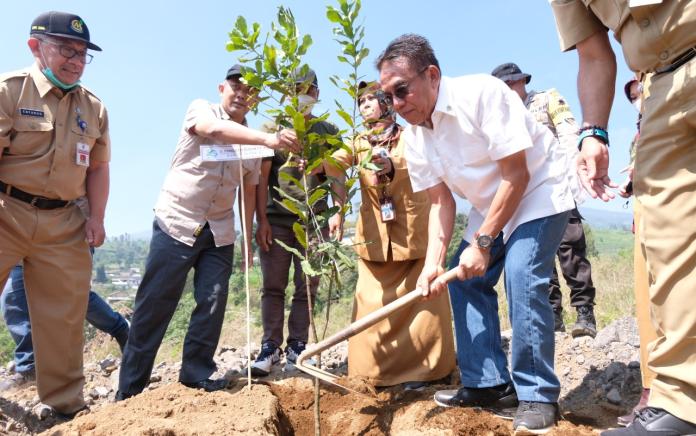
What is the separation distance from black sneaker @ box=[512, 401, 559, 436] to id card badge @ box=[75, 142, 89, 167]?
3.01m

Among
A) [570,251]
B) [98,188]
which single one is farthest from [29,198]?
[570,251]

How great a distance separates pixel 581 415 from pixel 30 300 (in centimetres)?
338

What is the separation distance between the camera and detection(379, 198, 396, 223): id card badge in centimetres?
345

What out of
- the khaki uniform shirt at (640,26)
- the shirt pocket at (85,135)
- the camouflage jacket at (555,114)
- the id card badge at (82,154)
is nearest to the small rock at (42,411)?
the id card badge at (82,154)

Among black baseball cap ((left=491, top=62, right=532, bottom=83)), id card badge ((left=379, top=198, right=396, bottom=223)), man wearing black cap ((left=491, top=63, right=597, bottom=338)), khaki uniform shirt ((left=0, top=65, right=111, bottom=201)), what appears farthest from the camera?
black baseball cap ((left=491, top=62, right=532, bottom=83))

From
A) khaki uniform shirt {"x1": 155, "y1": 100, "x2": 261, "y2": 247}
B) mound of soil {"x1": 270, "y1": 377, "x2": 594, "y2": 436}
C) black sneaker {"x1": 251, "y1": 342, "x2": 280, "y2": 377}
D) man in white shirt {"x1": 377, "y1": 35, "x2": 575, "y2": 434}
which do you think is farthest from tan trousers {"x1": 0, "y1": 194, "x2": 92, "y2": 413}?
man in white shirt {"x1": 377, "y1": 35, "x2": 575, "y2": 434}

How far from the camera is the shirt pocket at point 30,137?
10.3 feet

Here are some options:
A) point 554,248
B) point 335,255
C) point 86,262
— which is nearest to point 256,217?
point 86,262

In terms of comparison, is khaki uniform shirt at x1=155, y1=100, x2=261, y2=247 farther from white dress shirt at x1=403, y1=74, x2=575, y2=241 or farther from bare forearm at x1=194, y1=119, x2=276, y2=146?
white dress shirt at x1=403, y1=74, x2=575, y2=241

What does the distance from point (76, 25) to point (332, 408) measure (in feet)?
9.37

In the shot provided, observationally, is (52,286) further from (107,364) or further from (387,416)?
(387,416)

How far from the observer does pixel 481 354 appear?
2.90 metres

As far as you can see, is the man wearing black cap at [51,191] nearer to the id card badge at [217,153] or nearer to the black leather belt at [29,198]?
the black leather belt at [29,198]

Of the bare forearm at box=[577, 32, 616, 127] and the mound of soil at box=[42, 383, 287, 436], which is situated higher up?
the bare forearm at box=[577, 32, 616, 127]
